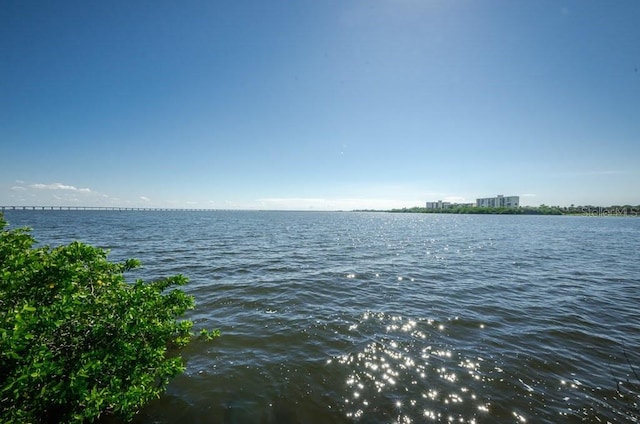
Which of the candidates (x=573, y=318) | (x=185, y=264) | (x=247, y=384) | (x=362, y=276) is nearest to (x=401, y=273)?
(x=362, y=276)

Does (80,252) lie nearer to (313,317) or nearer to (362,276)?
(313,317)

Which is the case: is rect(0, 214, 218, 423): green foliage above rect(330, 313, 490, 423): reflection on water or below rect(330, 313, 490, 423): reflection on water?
above

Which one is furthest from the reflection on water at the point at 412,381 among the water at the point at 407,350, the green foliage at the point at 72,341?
the green foliage at the point at 72,341

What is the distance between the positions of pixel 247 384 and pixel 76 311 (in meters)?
4.39

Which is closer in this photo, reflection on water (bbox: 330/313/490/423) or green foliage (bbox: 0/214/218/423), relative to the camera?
green foliage (bbox: 0/214/218/423)

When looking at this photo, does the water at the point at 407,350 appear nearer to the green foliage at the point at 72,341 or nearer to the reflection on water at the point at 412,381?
the reflection on water at the point at 412,381

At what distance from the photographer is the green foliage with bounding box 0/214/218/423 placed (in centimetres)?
394

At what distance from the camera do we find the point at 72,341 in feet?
16.2

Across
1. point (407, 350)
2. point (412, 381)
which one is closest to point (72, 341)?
point (412, 381)

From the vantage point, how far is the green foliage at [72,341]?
3939 millimetres

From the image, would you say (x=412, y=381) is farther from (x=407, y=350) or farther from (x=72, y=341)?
(x=72, y=341)

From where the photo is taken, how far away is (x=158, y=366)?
539 cm

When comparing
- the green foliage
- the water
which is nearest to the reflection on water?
the water

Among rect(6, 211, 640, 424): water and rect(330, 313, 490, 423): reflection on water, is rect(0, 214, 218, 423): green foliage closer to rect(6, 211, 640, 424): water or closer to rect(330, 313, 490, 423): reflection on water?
rect(6, 211, 640, 424): water
